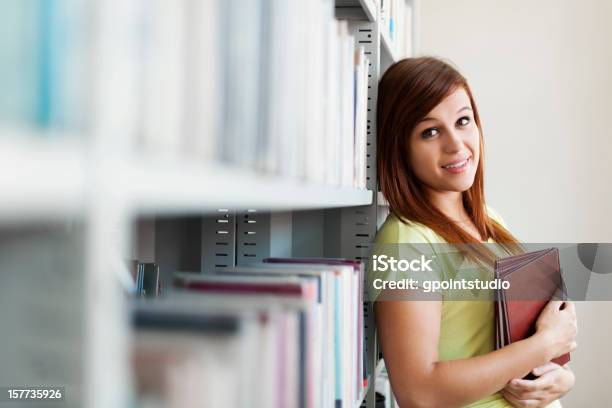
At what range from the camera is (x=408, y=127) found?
4.91 ft

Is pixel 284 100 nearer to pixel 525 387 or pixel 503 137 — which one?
pixel 525 387

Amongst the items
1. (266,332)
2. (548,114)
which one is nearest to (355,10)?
(266,332)

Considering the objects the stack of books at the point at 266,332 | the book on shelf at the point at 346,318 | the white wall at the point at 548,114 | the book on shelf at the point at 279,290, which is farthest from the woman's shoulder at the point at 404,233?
the white wall at the point at 548,114

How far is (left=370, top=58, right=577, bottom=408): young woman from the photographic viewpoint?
127cm

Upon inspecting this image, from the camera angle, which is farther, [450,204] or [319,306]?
[450,204]

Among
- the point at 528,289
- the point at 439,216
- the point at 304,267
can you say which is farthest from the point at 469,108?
the point at 304,267

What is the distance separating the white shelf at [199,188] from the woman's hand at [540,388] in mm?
927

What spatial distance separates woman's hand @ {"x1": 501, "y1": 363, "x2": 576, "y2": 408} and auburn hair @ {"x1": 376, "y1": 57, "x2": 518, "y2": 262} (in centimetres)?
28

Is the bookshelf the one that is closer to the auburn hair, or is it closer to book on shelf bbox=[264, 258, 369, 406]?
book on shelf bbox=[264, 258, 369, 406]

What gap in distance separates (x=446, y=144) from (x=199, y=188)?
3.91 feet

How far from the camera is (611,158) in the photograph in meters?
2.74

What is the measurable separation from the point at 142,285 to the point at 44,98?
3.19 feet

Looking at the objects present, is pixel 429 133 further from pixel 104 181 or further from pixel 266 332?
pixel 104 181

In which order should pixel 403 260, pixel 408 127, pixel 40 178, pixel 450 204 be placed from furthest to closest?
pixel 450 204, pixel 408 127, pixel 403 260, pixel 40 178
